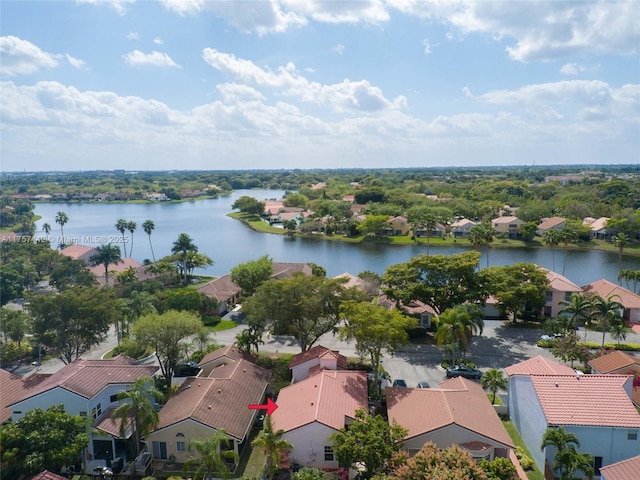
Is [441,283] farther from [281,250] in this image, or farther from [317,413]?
[281,250]

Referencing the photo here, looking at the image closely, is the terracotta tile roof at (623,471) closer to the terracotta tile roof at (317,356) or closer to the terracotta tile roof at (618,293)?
the terracotta tile roof at (317,356)

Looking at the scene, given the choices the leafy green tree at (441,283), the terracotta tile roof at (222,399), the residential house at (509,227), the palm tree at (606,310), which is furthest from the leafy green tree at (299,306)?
the residential house at (509,227)

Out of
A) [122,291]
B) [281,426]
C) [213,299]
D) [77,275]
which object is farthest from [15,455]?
[77,275]

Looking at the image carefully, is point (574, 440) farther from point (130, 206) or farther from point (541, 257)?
point (130, 206)

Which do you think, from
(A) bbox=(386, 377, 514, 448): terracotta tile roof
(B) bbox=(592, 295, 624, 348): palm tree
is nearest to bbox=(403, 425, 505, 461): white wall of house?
(A) bbox=(386, 377, 514, 448): terracotta tile roof

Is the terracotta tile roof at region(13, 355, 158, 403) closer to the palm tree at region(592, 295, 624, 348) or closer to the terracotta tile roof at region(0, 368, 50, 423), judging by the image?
the terracotta tile roof at region(0, 368, 50, 423)
